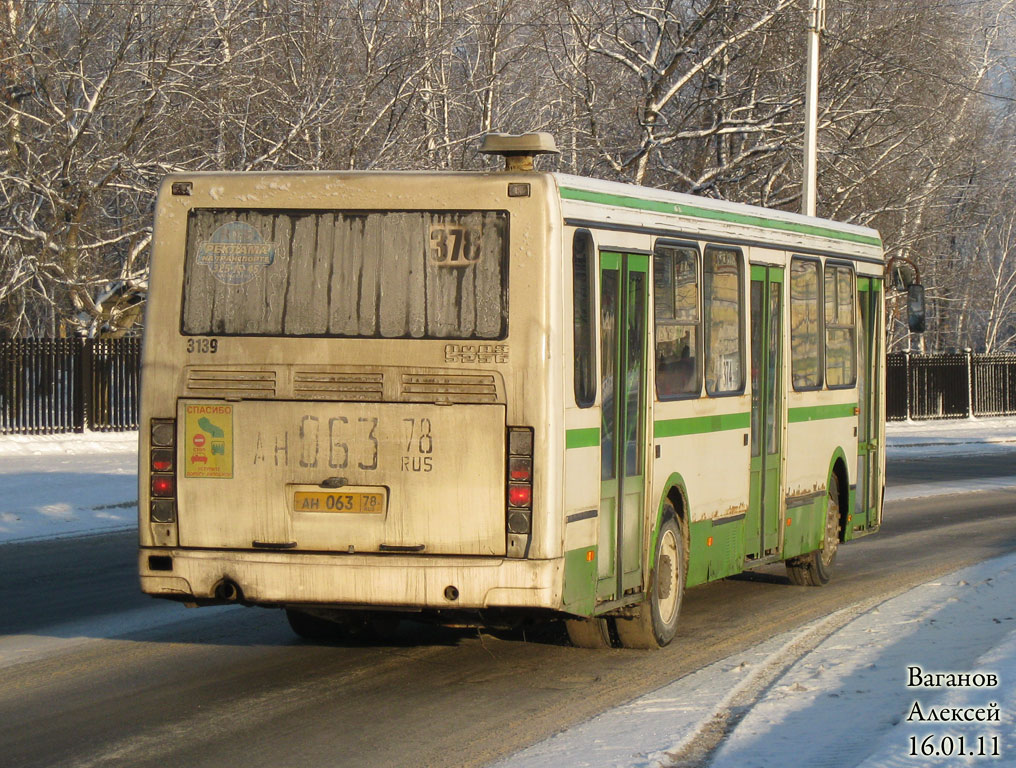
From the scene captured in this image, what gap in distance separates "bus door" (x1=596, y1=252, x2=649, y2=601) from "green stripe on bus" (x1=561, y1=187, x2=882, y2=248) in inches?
13.2

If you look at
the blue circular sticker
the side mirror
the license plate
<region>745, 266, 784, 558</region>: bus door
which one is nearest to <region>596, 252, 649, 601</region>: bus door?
the license plate

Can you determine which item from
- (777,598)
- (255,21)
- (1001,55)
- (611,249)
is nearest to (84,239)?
(255,21)

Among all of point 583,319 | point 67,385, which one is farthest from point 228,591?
point 67,385

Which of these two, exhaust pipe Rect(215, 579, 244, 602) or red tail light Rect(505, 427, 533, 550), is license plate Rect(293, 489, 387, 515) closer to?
exhaust pipe Rect(215, 579, 244, 602)

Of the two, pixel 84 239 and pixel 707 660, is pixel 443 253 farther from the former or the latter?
pixel 84 239

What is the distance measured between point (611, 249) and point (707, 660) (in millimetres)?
2629

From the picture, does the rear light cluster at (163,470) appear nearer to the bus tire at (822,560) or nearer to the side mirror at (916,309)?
the bus tire at (822,560)

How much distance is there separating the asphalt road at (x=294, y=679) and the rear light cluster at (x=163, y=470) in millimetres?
975

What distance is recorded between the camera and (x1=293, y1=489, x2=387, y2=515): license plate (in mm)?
→ 8484

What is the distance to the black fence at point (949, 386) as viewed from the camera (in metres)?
44.3

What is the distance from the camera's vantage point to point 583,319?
8.88 meters

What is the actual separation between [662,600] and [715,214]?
2.71m

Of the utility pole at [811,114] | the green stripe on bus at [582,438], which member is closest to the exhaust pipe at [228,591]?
the green stripe on bus at [582,438]

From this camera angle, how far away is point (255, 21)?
2933 centimetres
